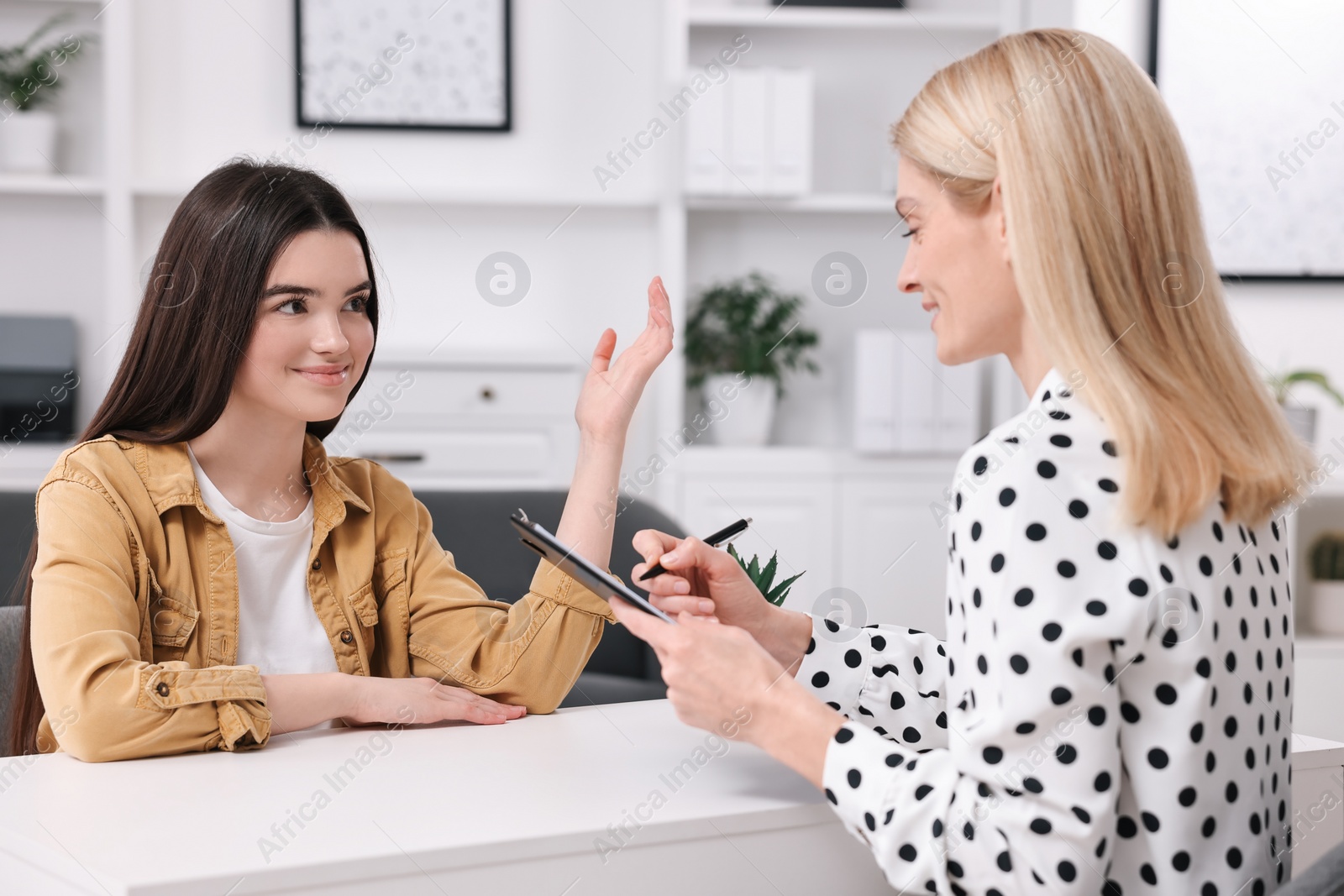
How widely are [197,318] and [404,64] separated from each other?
243 centimetres

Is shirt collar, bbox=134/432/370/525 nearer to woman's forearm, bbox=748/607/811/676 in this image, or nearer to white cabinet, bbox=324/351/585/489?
woman's forearm, bbox=748/607/811/676

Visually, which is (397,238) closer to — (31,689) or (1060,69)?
(31,689)

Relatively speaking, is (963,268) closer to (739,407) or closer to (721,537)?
(721,537)

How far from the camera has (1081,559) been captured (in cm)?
83

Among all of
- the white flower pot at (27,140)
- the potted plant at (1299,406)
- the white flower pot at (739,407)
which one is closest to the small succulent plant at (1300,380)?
the potted plant at (1299,406)

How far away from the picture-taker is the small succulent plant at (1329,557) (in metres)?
3.27

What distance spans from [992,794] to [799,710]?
0.56 feet

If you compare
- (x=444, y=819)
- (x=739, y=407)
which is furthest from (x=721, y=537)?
(x=739, y=407)

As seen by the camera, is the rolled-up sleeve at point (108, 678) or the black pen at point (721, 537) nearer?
the rolled-up sleeve at point (108, 678)

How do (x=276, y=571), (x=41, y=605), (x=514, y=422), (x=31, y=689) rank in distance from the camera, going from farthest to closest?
(x=514, y=422), (x=276, y=571), (x=31, y=689), (x=41, y=605)

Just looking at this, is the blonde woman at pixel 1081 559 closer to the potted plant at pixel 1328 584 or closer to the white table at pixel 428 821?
the white table at pixel 428 821

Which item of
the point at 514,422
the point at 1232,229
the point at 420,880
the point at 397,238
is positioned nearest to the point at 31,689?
the point at 420,880

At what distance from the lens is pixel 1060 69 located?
965mm

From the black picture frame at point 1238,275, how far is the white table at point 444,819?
9.11ft
